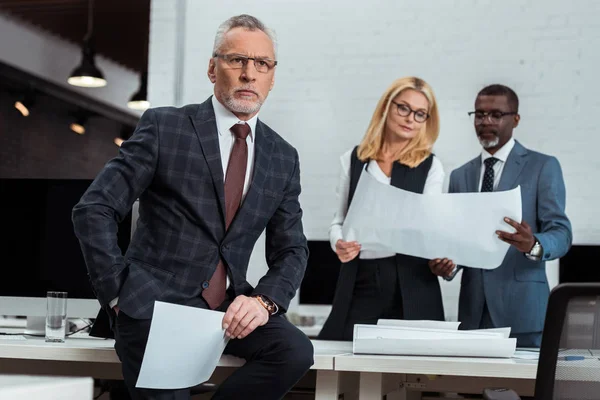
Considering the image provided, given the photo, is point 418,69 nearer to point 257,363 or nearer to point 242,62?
point 242,62

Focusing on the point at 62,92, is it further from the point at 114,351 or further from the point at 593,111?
the point at 114,351

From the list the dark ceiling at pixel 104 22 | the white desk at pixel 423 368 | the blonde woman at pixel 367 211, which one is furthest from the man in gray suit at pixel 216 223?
the dark ceiling at pixel 104 22

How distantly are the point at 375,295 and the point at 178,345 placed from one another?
1240mm

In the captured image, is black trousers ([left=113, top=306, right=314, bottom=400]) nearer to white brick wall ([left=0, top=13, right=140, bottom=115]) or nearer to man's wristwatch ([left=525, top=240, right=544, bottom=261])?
man's wristwatch ([left=525, top=240, right=544, bottom=261])

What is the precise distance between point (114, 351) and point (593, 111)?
12.3 feet

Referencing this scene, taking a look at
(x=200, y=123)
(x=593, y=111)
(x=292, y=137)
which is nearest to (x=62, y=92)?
(x=292, y=137)

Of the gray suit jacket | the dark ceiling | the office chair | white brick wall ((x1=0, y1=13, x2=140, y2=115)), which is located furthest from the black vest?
white brick wall ((x1=0, y1=13, x2=140, y2=115))

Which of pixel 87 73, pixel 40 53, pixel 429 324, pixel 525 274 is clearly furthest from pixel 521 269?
pixel 40 53

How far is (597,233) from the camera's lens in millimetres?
4914

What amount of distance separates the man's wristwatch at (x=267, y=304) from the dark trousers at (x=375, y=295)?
0.94 meters

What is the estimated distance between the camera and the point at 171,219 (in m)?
1.98

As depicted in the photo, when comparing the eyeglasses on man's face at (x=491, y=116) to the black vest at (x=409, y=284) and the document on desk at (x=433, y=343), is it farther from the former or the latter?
the document on desk at (x=433, y=343)

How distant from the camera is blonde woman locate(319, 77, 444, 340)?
9.39 ft

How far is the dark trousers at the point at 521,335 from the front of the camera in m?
3.06
